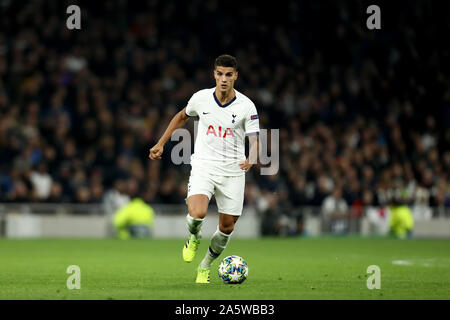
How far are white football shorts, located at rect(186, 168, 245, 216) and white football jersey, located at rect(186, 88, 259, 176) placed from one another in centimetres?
6

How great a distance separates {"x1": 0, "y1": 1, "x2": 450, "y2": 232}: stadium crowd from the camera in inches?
883

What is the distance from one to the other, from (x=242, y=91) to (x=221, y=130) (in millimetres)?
16110

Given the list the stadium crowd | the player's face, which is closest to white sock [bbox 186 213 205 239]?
the player's face

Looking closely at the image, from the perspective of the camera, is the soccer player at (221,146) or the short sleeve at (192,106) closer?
the soccer player at (221,146)

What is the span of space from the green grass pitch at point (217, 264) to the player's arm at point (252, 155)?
1247mm

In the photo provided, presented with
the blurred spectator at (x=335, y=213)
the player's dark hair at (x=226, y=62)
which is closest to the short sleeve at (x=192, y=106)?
the player's dark hair at (x=226, y=62)

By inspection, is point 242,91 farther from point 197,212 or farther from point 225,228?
point 197,212

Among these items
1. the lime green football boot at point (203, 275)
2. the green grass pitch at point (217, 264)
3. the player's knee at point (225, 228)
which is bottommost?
the green grass pitch at point (217, 264)

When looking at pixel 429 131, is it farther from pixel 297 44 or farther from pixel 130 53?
pixel 130 53

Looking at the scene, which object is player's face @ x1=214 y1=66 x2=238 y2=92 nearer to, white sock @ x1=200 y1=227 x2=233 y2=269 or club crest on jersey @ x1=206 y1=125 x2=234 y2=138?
club crest on jersey @ x1=206 y1=125 x2=234 y2=138

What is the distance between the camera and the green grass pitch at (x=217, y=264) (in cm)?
845

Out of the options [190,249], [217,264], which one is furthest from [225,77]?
[217,264]

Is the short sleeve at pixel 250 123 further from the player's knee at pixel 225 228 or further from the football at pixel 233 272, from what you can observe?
the football at pixel 233 272

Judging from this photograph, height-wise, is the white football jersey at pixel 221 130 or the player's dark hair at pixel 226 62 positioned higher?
the player's dark hair at pixel 226 62
